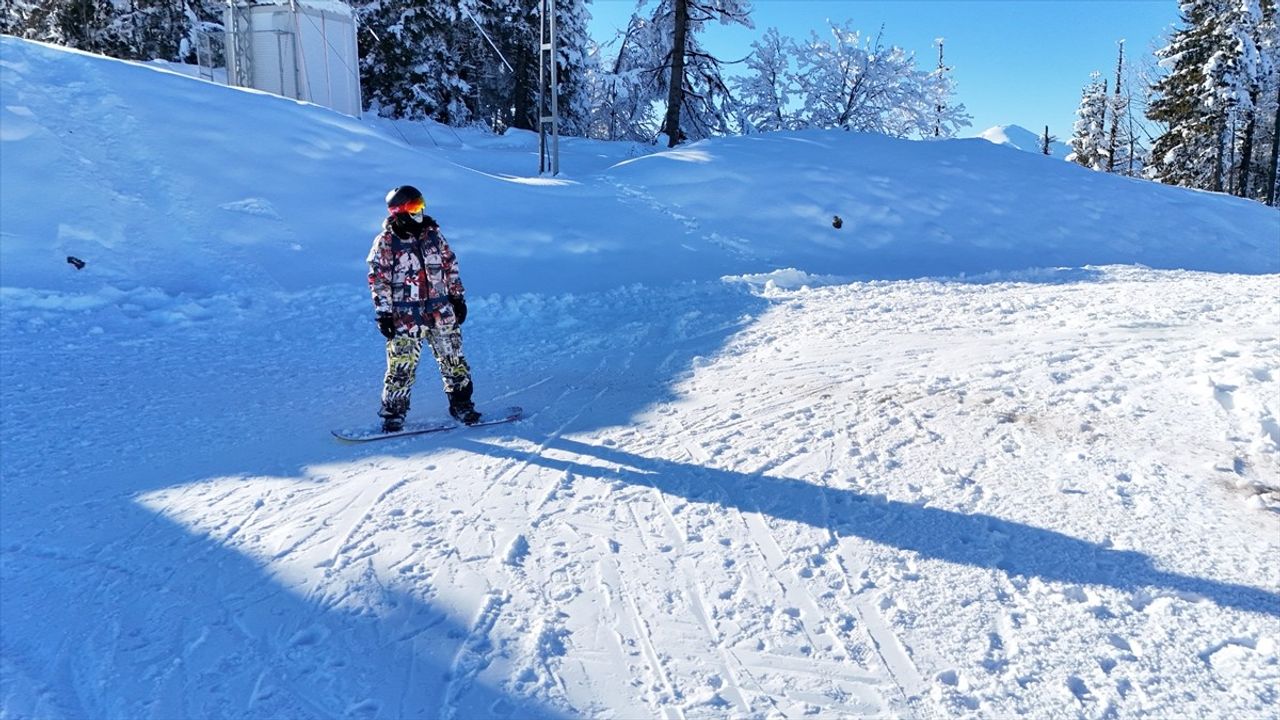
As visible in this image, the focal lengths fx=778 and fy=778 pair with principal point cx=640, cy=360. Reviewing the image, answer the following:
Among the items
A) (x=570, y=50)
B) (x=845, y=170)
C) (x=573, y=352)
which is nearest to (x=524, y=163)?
(x=845, y=170)

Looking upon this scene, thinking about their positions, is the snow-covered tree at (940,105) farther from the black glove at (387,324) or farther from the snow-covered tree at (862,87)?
the black glove at (387,324)

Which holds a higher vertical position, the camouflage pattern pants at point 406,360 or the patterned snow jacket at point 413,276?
the patterned snow jacket at point 413,276

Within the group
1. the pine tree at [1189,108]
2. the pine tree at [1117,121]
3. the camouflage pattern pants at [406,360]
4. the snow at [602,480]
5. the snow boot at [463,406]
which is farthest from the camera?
the pine tree at [1117,121]

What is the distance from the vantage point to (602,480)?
4.71 meters

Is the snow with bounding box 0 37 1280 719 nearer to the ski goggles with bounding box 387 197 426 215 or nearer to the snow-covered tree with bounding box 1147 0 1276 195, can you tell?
the ski goggles with bounding box 387 197 426 215

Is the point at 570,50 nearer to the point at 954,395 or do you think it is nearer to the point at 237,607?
the point at 954,395

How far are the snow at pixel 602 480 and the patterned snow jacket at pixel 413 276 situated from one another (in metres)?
0.89

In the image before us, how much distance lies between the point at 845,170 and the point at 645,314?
7634 mm

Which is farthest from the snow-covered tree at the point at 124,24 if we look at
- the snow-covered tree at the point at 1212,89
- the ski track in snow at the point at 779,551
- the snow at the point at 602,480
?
the snow-covered tree at the point at 1212,89

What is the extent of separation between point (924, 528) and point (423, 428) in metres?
3.51

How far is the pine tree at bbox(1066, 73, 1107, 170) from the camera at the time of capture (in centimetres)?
4416

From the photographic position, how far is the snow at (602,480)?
2.97 m

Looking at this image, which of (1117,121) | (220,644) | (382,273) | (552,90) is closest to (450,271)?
(382,273)

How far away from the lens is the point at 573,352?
7.99 meters
